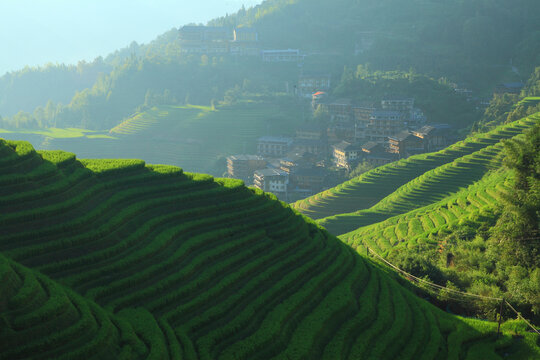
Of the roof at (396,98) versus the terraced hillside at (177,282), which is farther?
the roof at (396,98)

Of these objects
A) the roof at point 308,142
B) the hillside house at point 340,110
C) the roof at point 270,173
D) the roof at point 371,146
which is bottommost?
the roof at point 270,173

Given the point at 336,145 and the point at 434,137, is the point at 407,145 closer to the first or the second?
the point at 434,137

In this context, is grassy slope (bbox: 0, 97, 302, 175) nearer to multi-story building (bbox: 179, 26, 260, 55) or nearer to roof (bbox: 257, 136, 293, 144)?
roof (bbox: 257, 136, 293, 144)

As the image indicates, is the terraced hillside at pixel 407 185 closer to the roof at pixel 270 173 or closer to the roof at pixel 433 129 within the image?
the roof at pixel 270 173

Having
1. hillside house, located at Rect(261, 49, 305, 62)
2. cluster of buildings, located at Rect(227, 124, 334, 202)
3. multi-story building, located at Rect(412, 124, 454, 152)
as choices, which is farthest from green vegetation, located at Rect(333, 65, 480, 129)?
hillside house, located at Rect(261, 49, 305, 62)

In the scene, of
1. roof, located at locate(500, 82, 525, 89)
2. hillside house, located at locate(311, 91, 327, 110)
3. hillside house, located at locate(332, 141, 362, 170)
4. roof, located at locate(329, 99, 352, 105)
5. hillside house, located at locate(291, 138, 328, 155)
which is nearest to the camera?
hillside house, located at locate(332, 141, 362, 170)

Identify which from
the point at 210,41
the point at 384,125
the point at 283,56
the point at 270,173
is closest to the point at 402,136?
the point at 384,125

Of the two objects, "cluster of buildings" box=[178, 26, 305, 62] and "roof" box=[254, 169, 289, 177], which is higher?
"cluster of buildings" box=[178, 26, 305, 62]

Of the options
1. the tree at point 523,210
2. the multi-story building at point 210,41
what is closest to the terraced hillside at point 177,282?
the tree at point 523,210
